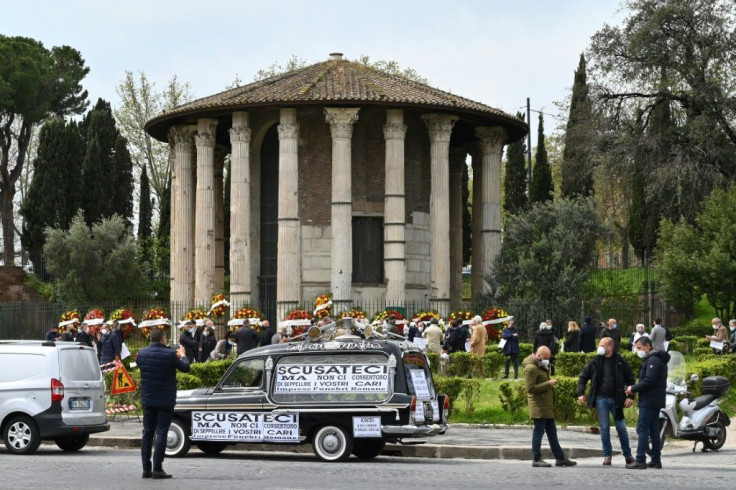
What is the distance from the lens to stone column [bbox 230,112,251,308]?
41875 mm

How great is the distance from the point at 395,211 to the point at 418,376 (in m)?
24.0

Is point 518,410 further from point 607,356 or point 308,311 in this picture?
point 308,311

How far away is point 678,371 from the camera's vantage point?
19406mm

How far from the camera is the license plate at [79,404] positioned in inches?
734

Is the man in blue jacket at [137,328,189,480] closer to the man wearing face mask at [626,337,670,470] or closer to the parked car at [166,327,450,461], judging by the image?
the parked car at [166,327,450,461]

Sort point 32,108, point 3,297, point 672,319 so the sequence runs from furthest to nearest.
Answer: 1. point 32,108
2. point 3,297
3. point 672,319

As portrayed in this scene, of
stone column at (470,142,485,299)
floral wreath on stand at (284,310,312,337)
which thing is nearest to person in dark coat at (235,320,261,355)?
floral wreath on stand at (284,310,312,337)

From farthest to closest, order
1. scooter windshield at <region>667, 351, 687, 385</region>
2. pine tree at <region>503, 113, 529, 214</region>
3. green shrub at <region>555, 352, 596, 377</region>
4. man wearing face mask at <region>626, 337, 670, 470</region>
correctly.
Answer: pine tree at <region>503, 113, 529, 214</region>
green shrub at <region>555, 352, 596, 377</region>
scooter windshield at <region>667, 351, 687, 385</region>
man wearing face mask at <region>626, 337, 670, 470</region>

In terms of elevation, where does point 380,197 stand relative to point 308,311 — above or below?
above

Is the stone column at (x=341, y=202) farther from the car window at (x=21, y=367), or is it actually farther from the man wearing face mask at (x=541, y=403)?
the man wearing face mask at (x=541, y=403)

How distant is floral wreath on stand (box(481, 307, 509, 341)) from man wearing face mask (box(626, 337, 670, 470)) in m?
22.8

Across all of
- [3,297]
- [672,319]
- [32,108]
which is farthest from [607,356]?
[32,108]

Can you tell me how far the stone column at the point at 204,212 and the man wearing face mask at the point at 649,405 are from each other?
90.6 feet

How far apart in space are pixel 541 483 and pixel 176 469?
184 inches
